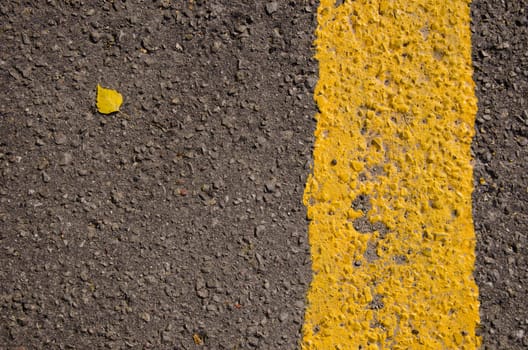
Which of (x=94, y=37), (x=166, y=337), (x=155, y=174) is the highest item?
(x=94, y=37)

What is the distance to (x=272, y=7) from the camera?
1995 mm

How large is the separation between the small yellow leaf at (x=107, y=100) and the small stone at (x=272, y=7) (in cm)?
69

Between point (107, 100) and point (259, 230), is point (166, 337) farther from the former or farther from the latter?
point (107, 100)

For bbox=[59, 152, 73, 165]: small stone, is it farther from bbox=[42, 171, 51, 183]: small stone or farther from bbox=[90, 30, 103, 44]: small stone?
bbox=[90, 30, 103, 44]: small stone

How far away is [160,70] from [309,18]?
64 cm

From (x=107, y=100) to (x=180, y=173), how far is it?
1.35ft

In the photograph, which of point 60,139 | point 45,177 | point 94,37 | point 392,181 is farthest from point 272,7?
point 45,177

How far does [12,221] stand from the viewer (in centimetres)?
190

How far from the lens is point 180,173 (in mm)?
1941

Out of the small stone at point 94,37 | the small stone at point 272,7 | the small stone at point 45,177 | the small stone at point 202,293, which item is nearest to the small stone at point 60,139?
the small stone at point 45,177

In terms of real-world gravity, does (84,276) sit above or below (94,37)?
below

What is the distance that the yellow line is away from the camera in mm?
1912

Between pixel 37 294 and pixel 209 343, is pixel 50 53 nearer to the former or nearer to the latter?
pixel 37 294

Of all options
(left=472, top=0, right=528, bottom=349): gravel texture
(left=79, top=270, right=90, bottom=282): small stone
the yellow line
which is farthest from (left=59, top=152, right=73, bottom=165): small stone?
(left=472, top=0, right=528, bottom=349): gravel texture
